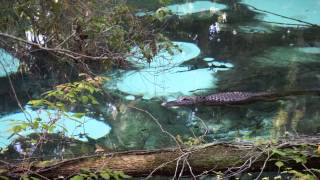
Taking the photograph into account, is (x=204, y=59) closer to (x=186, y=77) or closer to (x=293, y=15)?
(x=186, y=77)

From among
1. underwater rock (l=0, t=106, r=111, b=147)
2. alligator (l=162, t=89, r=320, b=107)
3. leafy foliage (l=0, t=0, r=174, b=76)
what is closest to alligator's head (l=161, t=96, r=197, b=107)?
alligator (l=162, t=89, r=320, b=107)

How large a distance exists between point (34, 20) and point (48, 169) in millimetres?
1651

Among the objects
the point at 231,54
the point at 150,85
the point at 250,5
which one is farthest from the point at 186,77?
the point at 250,5

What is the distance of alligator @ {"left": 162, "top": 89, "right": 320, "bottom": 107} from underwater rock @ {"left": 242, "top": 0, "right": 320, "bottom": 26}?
2.18m

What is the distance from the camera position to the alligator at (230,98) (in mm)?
4270

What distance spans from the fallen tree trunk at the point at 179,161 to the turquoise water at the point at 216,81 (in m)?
0.24

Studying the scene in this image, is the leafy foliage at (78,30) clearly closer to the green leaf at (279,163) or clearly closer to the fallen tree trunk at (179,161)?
the fallen tree trunk at (179,161)

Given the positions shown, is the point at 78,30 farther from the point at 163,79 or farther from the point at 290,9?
the point at 290,9

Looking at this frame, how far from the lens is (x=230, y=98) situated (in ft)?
14.2

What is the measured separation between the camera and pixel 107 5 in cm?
449

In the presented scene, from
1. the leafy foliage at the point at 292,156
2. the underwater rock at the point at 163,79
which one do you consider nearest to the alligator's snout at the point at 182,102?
the underwater rock at the point at 163,79

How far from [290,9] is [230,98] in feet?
10.4

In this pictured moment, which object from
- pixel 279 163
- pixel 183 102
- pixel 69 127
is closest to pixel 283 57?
pixel 183 102

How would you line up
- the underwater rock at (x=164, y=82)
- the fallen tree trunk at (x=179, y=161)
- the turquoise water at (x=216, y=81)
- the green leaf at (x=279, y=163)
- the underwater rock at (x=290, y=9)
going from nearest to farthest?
the green leaf at (x=279, y=163) < the fallen tree trunk at (x=179, y=161) < the turquoise water at (x=216, y=81) < the underwater rock at (x=164, y=82) < the underwater rock at (x=290, y=9)
